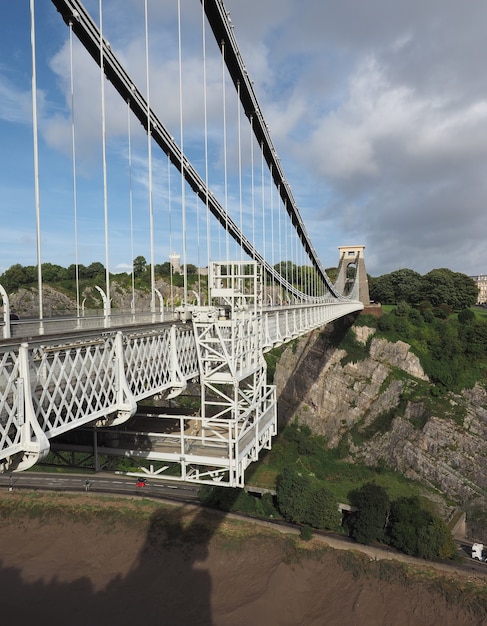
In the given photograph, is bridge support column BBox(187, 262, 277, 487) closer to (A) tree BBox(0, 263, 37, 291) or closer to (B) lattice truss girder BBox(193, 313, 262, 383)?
(B) lattice truss girder BBox(193, 313, 262, 383)

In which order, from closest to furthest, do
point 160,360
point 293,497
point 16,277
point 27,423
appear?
1. point 27,423
2. point 160,360
3. point 293,497
4. point 16,277

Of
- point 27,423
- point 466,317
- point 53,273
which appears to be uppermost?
point 53,273

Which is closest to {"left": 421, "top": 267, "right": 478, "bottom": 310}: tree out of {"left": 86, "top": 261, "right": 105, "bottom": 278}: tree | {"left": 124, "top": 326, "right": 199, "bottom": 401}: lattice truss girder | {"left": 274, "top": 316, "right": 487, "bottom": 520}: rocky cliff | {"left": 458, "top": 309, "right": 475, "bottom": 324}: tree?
{"left": 458, "top": 309, "right": 475, "bottom": 324}: tree

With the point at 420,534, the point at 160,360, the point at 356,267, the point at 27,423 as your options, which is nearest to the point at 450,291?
the point at 356,267

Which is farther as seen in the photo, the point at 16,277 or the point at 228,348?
the point at 16,277

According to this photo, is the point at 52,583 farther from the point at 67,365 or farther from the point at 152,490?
the point at 67,365

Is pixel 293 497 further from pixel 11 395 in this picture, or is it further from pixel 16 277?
pixel 16 277
